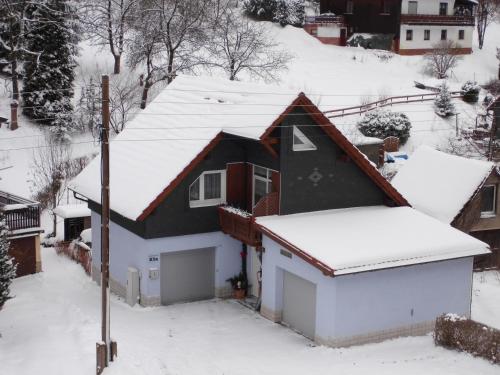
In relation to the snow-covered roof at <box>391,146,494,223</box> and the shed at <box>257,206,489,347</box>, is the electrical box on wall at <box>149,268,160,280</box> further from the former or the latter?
the snow-covered roof at <box>391,146,494,223</box>

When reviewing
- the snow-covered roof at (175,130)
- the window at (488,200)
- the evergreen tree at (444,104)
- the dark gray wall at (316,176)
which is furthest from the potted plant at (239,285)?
the evergreen tree at (444,104)

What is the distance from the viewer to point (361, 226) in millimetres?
25344

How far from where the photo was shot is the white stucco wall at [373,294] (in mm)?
22703

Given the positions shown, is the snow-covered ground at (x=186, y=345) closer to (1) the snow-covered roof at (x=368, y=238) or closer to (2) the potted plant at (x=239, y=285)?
(2) the potted plant at (x=239, y=285)

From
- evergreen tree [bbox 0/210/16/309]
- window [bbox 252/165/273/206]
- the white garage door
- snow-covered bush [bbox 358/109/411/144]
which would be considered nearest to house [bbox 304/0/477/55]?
snow-covered bush [bbox 358/109/411/144]

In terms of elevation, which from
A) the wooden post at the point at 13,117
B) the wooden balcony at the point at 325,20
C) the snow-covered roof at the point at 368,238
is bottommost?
the snow-covered roof at the point at 368,238

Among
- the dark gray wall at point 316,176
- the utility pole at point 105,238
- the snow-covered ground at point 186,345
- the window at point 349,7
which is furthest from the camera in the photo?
the window at point 349,7

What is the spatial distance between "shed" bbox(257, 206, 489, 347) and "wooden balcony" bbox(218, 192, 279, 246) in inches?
11.0

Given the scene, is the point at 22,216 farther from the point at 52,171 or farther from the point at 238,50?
the point at 238,50

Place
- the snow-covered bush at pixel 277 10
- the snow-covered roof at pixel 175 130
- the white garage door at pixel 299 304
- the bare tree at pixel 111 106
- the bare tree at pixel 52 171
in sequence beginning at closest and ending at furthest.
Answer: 1. the white garage door at pixel 299 304
2. the snow-covered roof at pixel 175 130
3. the bare tree at pixel 52 171
4. the bare tree at pixel 111 106
5. the snow-covered bush at pixel 277 10

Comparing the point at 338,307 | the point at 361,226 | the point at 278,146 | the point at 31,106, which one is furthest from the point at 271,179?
the point at 31,106

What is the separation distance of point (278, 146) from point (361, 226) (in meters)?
3.79

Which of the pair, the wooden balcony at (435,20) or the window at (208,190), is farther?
the wooden balcony at (435,20)

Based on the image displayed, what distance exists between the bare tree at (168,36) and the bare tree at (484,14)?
3710cm
